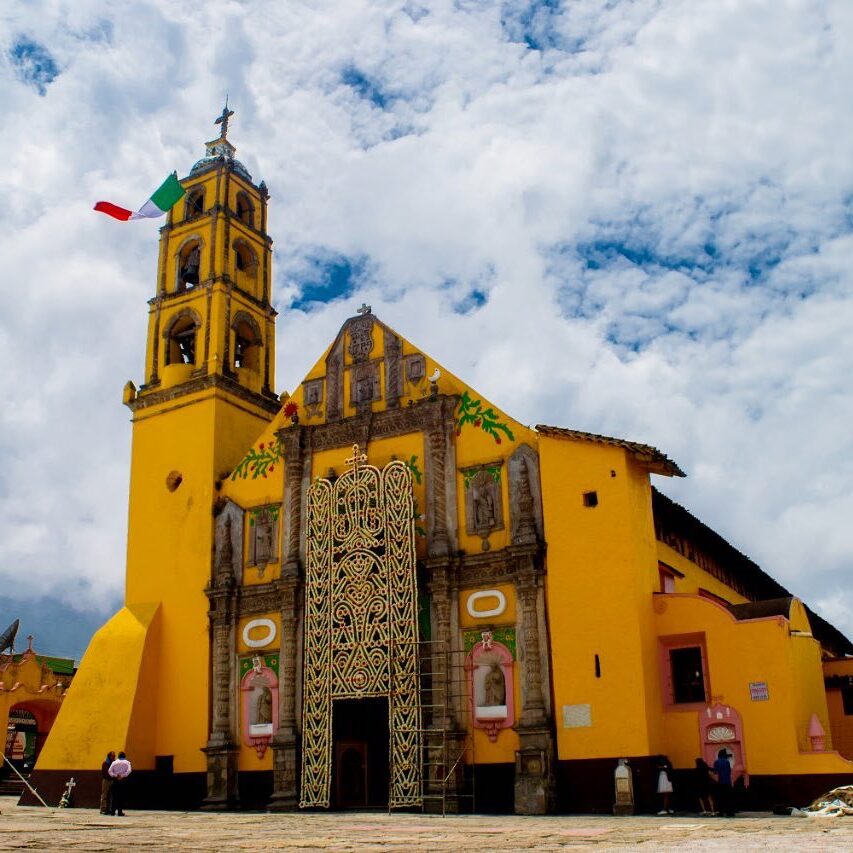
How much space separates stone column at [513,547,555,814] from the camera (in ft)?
60.7

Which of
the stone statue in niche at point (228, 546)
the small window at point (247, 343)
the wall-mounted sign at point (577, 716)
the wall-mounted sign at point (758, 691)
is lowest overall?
the wall-mounted sign at point (577, 716)

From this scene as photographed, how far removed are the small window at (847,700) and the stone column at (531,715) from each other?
347 inches

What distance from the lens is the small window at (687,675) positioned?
18.8 metres

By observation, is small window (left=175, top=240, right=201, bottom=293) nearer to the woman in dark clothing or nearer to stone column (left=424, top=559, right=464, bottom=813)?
stone column (left=424, top=559, right=464, bottom=813)

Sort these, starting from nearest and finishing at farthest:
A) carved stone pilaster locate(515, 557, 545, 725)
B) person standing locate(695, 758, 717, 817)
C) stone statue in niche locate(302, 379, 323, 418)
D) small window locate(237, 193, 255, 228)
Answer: person standing locate(695, 758, 717, 817) < carved stone pilaster locate(515, 557, 545, 725) < stone statue in niche locate(302, 379, 323, 418) < small window locate(237, 193, 255, 228)

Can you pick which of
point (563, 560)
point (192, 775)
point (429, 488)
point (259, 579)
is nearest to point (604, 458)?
point (563, 560)

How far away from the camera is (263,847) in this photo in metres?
9.62

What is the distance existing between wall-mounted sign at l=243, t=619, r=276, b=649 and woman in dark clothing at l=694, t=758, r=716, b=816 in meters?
9.97

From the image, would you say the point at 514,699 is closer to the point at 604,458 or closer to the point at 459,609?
the point at 459,609

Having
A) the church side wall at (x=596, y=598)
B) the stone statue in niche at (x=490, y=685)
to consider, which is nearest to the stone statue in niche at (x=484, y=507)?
the church side wall at (x=596, y=598)

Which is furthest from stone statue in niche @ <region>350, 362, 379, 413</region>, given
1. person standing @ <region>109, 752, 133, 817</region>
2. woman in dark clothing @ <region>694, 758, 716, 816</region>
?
woman in dark clothing @ <region>694, 758, 716, 816</region>

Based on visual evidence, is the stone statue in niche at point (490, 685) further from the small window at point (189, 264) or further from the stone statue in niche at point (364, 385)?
the small window at point (189, 264)

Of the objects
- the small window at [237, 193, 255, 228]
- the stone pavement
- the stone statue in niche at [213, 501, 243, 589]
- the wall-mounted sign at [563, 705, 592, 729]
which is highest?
the small window at [237, 193, 255, 228]

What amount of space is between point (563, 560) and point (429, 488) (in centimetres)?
352
